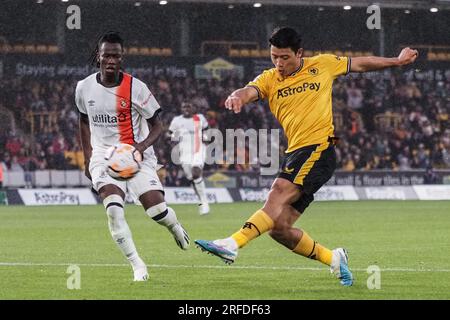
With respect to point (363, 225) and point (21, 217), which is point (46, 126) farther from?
point (363, 225)

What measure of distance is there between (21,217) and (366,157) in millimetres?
17969

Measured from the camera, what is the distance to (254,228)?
9.17m

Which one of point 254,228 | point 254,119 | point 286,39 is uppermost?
point 286,39

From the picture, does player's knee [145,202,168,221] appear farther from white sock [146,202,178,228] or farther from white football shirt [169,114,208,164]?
white football shirt [169,114,208,164]

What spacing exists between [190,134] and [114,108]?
50.0ft

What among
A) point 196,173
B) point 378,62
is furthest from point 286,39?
point 196,173

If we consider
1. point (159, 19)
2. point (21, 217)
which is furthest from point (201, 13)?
point (21, 217)

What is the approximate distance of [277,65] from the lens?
9.41 meters

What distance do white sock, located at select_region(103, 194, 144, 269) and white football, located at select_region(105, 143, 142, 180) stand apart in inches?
10.5

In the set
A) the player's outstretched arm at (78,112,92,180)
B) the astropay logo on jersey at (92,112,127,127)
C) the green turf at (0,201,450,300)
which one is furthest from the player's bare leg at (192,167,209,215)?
the astropay logo on jersey at (92,112,127,127)

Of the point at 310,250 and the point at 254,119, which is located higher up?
the point at 254,119

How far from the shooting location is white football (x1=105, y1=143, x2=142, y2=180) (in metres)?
9.91

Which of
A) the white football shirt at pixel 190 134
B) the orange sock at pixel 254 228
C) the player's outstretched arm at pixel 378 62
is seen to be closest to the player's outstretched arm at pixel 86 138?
the orange sock at pixel 254 228

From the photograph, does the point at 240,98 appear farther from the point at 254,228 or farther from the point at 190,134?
the point at 190,134
